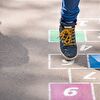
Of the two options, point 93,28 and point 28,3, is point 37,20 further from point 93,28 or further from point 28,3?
point 93,28

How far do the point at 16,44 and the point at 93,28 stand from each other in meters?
0.64

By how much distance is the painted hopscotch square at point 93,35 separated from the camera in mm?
2354

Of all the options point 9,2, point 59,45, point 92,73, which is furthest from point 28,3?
point 92,73

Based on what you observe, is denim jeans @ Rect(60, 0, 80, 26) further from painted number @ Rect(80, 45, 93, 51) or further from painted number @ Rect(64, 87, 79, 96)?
painted number @ Rect(64, 87, 79, 96)

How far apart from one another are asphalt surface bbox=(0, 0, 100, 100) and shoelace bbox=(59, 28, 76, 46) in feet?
0.40

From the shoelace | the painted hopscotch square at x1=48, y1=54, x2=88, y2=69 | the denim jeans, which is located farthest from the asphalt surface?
the denim jeans

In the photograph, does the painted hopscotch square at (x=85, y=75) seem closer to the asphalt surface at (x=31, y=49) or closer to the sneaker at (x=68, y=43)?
the asphalt surface at (x=31, y=49)

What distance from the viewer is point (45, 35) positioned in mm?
2398

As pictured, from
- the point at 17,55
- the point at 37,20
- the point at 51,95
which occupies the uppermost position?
the point at 37,20

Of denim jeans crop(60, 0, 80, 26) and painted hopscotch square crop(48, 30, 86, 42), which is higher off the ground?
denim jeans crop(60, 0, 80, 26)

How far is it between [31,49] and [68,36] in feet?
0.99

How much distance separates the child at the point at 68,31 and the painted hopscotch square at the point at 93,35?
10.6 inches

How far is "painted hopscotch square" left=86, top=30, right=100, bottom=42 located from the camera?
7.72 feet

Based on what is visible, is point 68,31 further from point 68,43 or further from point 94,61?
point 94,61
